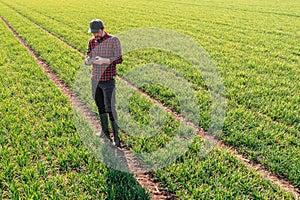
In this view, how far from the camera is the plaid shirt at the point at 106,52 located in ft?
14.1

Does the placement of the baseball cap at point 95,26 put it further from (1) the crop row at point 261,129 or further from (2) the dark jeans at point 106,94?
(1) the crop row at point 261,129

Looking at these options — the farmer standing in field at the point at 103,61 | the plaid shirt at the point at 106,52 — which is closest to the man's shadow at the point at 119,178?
the farmer standing in field at the point at 103,61

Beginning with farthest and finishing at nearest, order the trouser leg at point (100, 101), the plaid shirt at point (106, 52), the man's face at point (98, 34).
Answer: the trouser leg at point (100, 101) → the plaid shirt at point (106, 52) → the man's face at point (98, 34)

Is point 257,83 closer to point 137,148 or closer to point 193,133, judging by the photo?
point 193,133

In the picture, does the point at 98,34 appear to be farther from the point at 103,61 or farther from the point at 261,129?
the point at 261,129

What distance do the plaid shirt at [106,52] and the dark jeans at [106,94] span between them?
10 cm

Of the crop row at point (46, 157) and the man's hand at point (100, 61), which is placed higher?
the man's hand at point (100, 61)

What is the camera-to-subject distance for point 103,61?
13.8 feet

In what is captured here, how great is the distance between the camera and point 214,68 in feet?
29.8

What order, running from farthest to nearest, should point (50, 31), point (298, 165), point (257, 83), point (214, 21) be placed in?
point (214, 21) < point (50, 31) < point (257, 83) < point (298, 165)

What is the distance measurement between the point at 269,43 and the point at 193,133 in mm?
9454

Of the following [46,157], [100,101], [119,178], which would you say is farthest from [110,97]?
[46,157]

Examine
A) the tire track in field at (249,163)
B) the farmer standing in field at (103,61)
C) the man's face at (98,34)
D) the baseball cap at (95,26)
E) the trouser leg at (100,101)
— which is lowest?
the tire track in field at (249,163)

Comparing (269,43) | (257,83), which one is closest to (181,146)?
(257,83)
